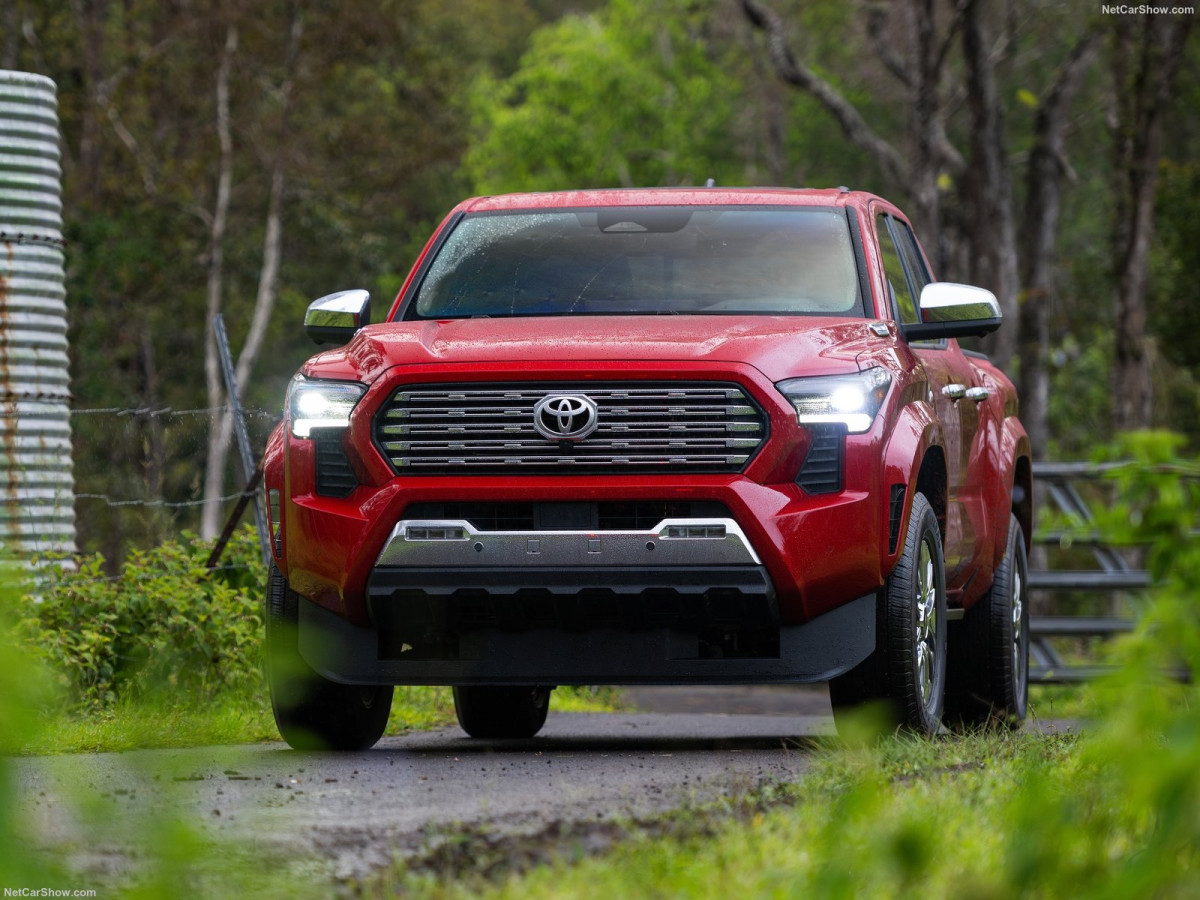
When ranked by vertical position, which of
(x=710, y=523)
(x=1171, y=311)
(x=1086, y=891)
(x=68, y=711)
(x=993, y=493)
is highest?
(x=1086, y=891)

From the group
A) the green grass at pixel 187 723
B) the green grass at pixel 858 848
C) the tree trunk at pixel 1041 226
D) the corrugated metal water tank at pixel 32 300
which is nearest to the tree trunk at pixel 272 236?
the tree trunk at pixel 1041 226

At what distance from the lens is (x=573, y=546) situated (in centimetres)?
690

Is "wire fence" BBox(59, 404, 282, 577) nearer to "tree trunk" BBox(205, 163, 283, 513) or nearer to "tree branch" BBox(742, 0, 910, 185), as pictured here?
"tree branch" BBox(742, 0, 910, 185)

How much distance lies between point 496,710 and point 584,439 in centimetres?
299

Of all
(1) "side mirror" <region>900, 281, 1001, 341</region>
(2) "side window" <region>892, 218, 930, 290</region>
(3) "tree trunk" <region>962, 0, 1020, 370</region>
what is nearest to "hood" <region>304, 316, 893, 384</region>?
(1) "side mirror" <region>900, 281, 1001, 341</region>

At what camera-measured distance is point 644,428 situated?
6965 millimetres

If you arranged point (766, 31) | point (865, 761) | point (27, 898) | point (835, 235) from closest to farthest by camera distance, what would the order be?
1. point (27, 898)
2. point (865, 761)
3. point (835, 235)
4. point (766, 31)

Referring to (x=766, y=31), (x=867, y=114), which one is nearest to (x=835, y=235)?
(x=766, y=31)

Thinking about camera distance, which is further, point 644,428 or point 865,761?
point 644,428

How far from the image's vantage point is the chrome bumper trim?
269 inches

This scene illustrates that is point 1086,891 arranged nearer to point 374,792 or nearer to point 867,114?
point 374,792

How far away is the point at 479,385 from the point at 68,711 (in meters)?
3.11

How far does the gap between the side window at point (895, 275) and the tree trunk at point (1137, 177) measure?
56.4ft

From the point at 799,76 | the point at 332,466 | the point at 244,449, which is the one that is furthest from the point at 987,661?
the point at 799,76
